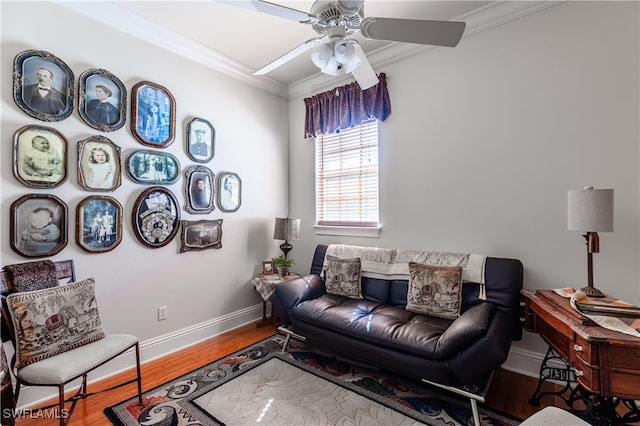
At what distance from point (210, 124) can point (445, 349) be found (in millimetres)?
2847

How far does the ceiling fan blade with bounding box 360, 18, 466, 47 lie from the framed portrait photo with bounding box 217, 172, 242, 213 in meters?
2.12

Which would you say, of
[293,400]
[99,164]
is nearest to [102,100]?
[99,164]

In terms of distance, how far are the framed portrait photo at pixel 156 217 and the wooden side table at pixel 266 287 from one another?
998mm

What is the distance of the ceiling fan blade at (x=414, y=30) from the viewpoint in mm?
1490

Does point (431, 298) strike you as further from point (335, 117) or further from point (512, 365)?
point (335, 117)

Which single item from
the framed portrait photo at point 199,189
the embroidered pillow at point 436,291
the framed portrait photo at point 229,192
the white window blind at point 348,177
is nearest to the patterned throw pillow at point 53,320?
the framed portrait photo at point 199,189

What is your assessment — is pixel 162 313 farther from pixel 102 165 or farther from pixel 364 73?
pixel 364 73

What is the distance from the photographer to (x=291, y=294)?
2.63m

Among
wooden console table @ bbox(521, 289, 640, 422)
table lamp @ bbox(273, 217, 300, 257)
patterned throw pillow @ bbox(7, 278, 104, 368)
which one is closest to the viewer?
wooden console table @ bbox(521, 289, 640, 422)

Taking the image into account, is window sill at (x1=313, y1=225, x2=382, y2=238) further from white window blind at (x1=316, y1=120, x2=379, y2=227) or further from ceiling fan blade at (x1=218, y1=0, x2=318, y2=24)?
ceiling fan blade at (x1=218, y1=0, x2=318, y2=24)

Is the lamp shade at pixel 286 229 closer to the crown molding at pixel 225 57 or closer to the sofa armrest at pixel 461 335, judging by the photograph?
the crown molding at pixel 225 57

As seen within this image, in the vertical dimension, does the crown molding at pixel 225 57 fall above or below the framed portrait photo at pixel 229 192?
above

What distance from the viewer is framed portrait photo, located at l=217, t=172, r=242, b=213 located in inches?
124

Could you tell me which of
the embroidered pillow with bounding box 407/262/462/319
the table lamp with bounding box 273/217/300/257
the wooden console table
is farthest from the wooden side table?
the wooden console table
